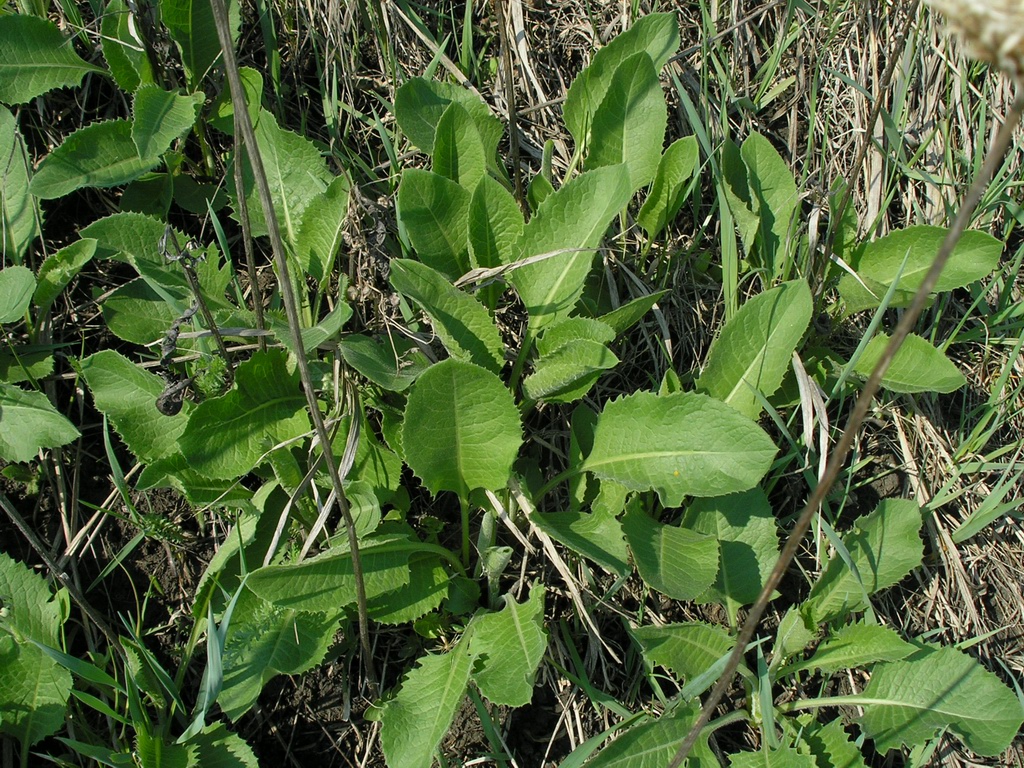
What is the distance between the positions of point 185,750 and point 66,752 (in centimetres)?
35

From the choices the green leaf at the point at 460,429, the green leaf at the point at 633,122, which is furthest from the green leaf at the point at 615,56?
the green leaf at the point at 460,429

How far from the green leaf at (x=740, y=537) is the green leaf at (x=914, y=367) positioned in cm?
A: 43

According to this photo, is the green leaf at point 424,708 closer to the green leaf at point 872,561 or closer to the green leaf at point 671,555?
the green leaf at point 671,555

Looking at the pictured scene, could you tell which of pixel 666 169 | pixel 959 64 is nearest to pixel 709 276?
pixel 666 169

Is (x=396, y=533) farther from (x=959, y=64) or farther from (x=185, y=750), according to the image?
(x=959, y=64)

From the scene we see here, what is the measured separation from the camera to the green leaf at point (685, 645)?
195 cm

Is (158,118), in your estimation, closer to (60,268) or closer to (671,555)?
(60,268)

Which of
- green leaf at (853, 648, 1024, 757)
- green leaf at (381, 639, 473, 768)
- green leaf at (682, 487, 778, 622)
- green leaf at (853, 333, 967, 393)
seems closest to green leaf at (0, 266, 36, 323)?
green leaf at (381, 639, 473, 768)

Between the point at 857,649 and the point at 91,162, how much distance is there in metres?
2.17

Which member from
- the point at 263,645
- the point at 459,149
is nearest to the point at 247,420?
the point at 263,645

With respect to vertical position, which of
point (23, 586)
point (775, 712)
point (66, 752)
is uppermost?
point (23, 586)

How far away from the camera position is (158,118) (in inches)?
85.4

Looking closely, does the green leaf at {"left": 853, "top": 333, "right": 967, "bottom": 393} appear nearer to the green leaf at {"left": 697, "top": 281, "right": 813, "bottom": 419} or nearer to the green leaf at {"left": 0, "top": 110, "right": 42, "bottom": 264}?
the green leaf at {"left": 697, "top": 281, "right": 813, "bottom": 419}

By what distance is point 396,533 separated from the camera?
6.54 ft
